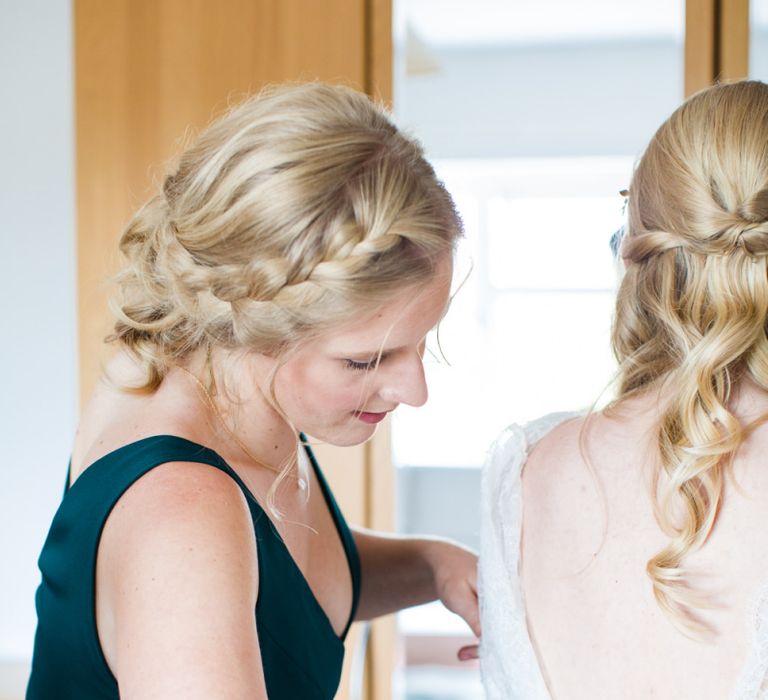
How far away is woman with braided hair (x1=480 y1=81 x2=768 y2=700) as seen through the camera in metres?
0.84

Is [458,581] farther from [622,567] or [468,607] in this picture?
[622,567]

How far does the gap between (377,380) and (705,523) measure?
34cm

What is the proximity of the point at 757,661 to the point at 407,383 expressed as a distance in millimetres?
411

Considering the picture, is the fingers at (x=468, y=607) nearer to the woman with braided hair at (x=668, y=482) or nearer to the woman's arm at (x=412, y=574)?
the woman's arm at (x=412, y=574)

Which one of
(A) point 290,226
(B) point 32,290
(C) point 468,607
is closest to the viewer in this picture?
(A) point 290,226

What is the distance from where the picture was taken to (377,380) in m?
0.86

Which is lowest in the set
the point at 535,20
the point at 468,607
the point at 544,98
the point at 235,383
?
the point at 468,607

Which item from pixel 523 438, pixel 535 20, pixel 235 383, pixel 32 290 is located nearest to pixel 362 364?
pixel 235 383

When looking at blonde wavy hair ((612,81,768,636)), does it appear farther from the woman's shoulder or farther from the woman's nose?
the woman's nose

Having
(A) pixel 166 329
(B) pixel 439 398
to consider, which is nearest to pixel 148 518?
(A) pixel 166 329

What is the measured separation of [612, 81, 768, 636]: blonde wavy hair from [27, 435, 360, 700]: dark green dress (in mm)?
354

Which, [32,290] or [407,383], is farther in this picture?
[32,290]

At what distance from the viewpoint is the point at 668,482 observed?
87 centimetres

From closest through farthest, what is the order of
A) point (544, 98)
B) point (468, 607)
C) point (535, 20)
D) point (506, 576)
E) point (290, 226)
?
1. point (290, 226)
2. point (506, 576)
3. point (468, 607)
4. point (535, 20)
5. point (544, 98)
